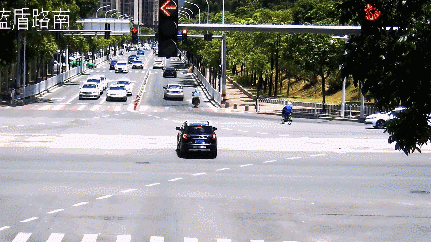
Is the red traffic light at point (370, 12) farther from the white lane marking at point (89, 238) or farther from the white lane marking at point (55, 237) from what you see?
the white lane marking at point (55, 237)

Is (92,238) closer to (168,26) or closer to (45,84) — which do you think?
(168,26)

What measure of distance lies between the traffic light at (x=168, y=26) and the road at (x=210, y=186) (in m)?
5.54

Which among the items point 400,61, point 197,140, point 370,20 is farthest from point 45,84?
point 400,61

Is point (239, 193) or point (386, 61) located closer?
point (386, 61)

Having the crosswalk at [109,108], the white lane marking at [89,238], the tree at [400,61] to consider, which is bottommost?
the white lane marking at [89,238]

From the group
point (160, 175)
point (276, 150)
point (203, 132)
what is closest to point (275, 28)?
point (276, 150)

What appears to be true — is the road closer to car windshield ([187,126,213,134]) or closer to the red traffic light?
car windshield ([187,126,213,134])

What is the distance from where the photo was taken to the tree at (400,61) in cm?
1385

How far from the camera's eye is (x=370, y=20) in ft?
46.5

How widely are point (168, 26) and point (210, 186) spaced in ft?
41.3

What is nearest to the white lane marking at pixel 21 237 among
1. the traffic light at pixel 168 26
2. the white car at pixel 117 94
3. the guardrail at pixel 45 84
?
the traffic light at pixel 168 26

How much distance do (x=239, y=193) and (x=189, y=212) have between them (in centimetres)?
351

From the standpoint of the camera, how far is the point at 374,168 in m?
30.3

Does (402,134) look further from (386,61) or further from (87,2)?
(87,2)
